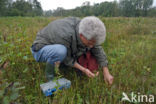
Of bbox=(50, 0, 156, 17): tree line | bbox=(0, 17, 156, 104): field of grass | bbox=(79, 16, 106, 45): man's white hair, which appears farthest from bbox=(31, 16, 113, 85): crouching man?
bbox=(50, 0, 156, 17): tree line

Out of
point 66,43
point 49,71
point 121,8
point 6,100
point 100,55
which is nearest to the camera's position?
point 6,100

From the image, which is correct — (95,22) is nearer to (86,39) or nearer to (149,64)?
(86,39)

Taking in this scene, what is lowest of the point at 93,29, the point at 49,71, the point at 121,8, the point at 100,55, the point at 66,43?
the point at 49,71

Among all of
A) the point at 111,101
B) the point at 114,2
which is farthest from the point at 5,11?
the point at 111,101

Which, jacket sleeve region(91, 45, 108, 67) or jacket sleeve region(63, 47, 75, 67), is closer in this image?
jacket sleeve region(63, 47, 75, 67)

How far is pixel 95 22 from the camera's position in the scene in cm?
141

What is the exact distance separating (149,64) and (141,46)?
32.2 inches

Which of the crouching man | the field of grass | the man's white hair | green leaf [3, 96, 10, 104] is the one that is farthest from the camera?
the crouching man

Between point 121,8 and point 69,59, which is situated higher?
point 121,8

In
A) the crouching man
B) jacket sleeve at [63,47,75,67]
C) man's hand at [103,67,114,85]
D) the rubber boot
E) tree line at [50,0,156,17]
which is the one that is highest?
tree line at [50,0,156,17]

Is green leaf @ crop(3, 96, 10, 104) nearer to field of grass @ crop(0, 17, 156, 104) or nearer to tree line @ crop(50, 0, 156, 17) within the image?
field of grass @ crop(0, 17, 156, 104)

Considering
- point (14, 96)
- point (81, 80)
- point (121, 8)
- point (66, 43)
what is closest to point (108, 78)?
point (81, 80)

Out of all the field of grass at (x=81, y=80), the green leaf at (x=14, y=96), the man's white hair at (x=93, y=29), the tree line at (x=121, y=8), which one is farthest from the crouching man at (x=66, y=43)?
the tree line at (x=121, y=8)

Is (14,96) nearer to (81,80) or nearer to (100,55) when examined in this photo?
(81,80)
